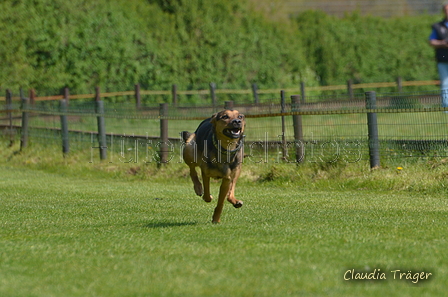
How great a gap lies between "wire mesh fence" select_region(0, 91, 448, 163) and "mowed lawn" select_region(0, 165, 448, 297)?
1311mm

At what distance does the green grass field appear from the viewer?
522 centimetres

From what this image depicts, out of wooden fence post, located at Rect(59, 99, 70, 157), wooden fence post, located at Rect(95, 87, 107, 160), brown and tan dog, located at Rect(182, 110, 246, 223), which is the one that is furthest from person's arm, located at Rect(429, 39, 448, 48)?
wooden fence post, located at Rect(59, 99, 70, 157)

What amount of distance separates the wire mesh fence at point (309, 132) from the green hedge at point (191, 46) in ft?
20.9

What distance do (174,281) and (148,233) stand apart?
7.73 feet

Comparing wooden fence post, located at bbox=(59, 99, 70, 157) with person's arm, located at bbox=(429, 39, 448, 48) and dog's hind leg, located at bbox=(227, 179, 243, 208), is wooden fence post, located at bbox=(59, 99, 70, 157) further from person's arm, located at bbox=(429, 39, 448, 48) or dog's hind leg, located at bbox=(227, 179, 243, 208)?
dog's hind leg, located at bbox=(227, 179, 243, 208)

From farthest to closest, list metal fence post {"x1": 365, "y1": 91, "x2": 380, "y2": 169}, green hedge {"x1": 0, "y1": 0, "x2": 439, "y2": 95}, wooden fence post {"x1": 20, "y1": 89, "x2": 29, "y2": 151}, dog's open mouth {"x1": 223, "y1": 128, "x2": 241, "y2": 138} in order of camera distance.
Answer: green hedge {"x1": 0, "y1": 0, "x2": 439, "y2": 95}, wooden fence post {"x1": 20, "y1": 89, "x2": 29, "y2": 151}, metal fence post {"x1": 365, "y1": 91, "x2": 380, "y2": 169}, dog's open mouth {"x1": 223, "y1": 128, "x2": 241, "y2": 138}

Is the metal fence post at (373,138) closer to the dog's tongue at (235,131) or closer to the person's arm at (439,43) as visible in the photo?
the person's arm at (439,43)

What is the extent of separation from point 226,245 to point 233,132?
1407 millimetres

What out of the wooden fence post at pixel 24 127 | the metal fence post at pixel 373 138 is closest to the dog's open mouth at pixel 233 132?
the metal fence post at pixel 373 138

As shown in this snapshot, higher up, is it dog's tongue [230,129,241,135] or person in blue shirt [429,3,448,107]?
person in blue shirt [429,3,448,107]

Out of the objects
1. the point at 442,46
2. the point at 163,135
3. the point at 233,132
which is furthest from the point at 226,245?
the point at 442,46

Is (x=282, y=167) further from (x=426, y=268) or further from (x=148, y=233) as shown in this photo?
(x=426, y=268)

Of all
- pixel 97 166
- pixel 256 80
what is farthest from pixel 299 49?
pixel 97 166

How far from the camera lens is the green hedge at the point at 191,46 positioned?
80.7 feet
